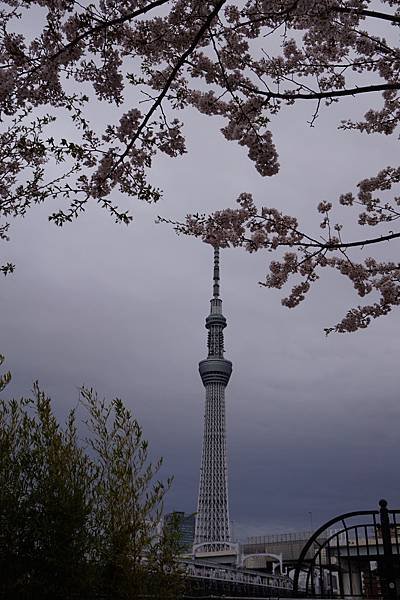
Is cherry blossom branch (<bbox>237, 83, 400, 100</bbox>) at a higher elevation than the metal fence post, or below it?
higher

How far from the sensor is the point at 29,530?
14.7ft

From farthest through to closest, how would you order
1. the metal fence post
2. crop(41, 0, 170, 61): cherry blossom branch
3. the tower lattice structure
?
the tower lattice structure < the metal fence post < crop(41, 0, 170, 61): cherry blossom branch

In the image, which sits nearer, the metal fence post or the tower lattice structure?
the metal fence post

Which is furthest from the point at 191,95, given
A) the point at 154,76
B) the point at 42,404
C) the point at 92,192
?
the point at 42,404

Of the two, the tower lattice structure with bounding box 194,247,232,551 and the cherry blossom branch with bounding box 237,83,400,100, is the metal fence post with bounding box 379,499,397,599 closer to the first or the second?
the cherry blossom branch with bounding box 237,83,400,100

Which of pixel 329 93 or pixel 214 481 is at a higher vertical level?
pixel 214 481

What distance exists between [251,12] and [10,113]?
8.00ft

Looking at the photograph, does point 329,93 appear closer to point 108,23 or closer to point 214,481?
point 108,23

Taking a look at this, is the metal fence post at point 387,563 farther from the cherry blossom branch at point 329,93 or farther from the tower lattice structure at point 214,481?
the tower lattice structure at point 214,481

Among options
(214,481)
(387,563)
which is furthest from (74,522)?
(214,481)

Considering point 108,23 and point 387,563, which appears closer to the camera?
point 108,23

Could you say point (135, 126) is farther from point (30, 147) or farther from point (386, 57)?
point (386, 57)

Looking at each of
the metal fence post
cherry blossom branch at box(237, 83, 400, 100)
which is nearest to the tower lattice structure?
the metal fence post

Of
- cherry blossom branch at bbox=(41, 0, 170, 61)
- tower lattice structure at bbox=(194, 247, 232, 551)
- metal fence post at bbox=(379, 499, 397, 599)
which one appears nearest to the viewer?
cherry blossom branch at bbox=(41, 0, 170, 61)
